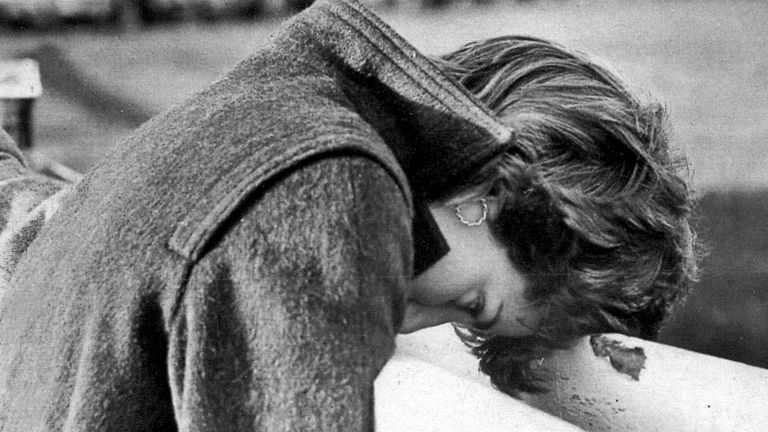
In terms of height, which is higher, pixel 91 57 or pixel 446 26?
pixel 446 26

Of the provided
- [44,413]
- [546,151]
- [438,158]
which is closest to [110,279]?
[44,413]

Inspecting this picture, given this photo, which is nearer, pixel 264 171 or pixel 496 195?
pixel 264 171

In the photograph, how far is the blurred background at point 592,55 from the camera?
0.73m

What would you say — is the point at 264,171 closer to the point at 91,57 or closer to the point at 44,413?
the point at 44,413

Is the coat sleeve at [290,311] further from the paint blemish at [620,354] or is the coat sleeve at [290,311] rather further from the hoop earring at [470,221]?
the paint blemish at [620,354]

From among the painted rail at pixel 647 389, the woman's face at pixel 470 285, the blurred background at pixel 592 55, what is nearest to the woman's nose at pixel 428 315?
the woman's face at pixel 470 285

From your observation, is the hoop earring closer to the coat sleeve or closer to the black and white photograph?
the black and white photograph

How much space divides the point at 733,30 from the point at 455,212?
1.13ft

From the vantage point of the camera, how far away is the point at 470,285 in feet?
1.99

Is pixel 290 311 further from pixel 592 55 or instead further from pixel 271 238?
pixel 592 55

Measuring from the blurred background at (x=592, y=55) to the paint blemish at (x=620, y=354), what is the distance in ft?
0.14

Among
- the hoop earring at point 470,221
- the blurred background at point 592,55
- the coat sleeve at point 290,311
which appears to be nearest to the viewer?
the coat sleeve at point 290,311

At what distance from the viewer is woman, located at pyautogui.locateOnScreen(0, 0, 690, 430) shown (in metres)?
0.42

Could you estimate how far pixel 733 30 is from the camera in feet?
2.36
